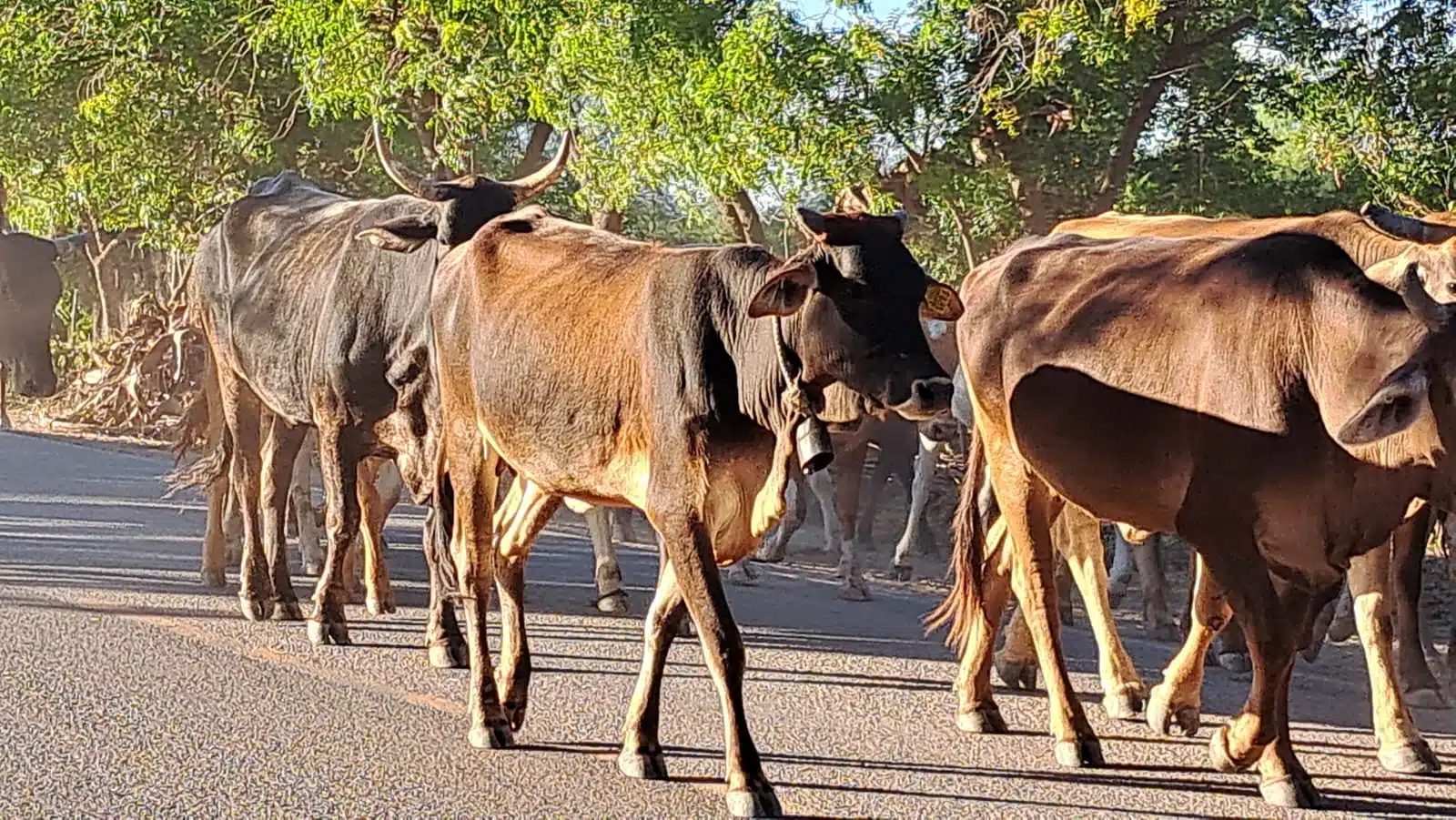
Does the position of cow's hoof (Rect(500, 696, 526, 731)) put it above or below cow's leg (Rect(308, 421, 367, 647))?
above

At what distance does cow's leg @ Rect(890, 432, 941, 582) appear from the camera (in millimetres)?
15969

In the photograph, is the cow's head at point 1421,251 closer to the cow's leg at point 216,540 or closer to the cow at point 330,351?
the cow at point 330,351

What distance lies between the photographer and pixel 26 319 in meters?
→ 18.3

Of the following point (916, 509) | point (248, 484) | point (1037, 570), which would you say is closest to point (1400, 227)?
point (1037, 570)

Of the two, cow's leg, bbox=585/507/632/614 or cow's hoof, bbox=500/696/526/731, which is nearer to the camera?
cow's hoof, bbox=500/696/526/731

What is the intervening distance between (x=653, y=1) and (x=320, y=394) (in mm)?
6310

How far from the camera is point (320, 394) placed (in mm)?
10680

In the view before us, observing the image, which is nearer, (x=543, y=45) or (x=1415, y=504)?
(x=1415, y=504)

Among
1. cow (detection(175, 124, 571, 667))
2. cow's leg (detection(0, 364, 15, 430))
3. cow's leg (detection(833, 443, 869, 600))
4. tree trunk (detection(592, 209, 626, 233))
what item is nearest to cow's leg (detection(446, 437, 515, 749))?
cow (detection(175, 124, 571, 667))

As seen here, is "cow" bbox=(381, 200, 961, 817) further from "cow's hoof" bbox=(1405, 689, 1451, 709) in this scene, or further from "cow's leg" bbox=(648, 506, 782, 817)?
"cow's hoof" bbox=(1405, 689, 1451, 709)

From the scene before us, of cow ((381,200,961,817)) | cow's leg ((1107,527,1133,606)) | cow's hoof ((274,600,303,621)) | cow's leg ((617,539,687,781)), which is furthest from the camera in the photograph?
cow's leg ((1107,527,1133,606))

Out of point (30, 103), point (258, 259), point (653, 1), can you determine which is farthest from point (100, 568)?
point (30, 103)

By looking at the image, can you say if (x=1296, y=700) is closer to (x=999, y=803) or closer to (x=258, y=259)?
(x=999, y=803)

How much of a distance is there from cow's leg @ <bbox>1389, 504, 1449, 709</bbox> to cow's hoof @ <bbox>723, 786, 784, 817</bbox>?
4058 mm
